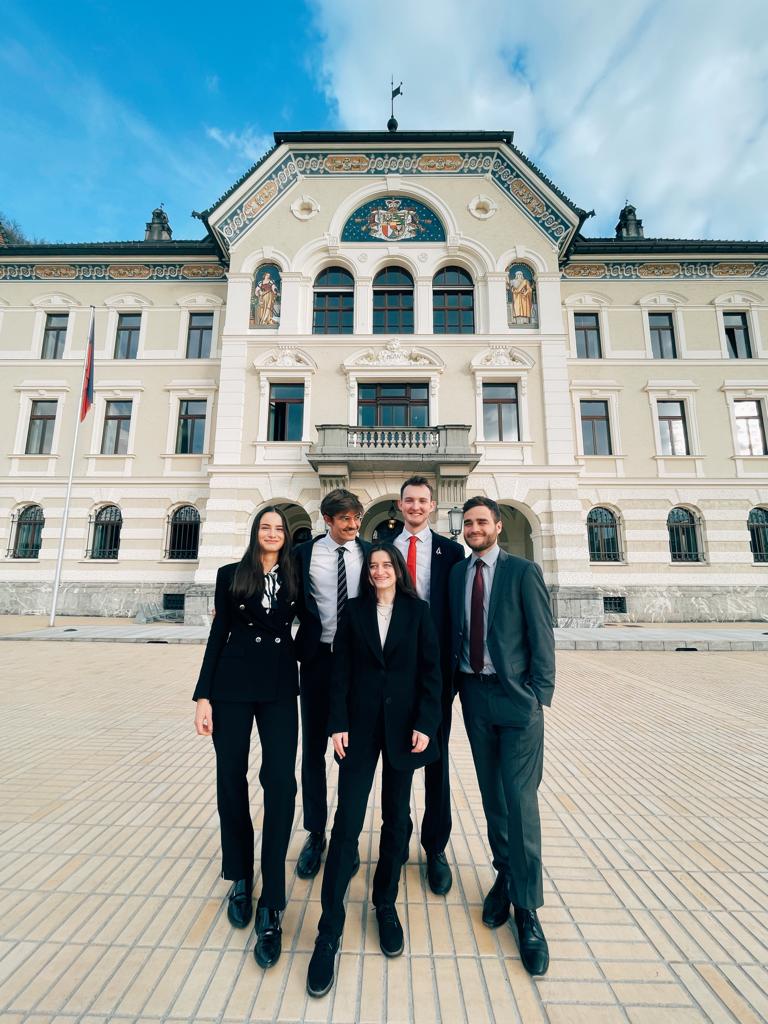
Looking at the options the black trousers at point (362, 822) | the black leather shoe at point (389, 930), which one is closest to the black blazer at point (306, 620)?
the black trousers at point (362, 822)

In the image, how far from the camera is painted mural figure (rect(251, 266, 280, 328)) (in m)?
16.9

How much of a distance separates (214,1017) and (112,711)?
491cm

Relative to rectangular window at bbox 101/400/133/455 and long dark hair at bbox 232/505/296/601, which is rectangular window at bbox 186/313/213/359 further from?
long dark hair at bbox 232/505/296/601

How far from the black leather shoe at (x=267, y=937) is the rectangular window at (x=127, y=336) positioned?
819 inches

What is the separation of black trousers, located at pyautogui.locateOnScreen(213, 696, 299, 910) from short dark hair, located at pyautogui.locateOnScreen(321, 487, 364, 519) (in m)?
1.12

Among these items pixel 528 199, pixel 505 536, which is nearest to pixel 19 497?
pixel 505 536

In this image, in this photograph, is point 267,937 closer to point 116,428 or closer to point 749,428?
point 116,428

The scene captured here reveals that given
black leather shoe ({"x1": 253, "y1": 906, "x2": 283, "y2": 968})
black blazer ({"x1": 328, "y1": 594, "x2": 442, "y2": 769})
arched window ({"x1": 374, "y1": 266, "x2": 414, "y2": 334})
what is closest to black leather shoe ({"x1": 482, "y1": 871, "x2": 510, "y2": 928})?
black blazer ({"x1": 328, "y1": 594, "x2": 442, "y2": 769})

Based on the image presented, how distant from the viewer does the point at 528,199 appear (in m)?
17.4

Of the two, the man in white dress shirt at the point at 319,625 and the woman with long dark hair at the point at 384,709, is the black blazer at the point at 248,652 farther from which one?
the woman with long dark hair at the point at 384,709

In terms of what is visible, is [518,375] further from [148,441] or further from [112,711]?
[112,711]

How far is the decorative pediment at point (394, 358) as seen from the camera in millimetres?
16312

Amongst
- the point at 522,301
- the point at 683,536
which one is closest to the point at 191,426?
the point at 522,301

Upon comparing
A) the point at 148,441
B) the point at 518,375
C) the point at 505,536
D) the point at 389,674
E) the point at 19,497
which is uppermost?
the point at 518,375
